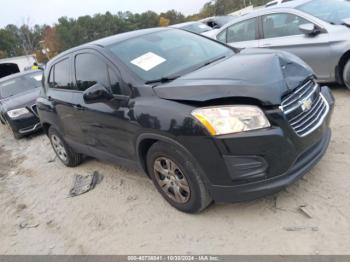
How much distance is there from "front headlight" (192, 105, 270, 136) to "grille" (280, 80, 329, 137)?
218 millimetres

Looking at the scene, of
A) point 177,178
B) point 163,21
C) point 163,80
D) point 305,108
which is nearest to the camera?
point 305,108

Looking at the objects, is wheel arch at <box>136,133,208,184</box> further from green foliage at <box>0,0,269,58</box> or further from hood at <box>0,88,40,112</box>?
green foliage at <box>0,0,269,58</box>

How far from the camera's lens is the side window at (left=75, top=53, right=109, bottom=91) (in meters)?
3.90

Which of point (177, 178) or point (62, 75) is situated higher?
point (62, 75)

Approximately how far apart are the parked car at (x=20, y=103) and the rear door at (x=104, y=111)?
430 centimetres

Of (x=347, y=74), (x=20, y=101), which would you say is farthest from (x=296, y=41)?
(x=20, y=101)

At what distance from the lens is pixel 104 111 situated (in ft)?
12.7

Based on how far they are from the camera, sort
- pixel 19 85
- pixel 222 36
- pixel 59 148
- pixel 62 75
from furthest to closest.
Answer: pixel 19 85 < pixel 222 36 < pixel 59 148 < pixel 62 75

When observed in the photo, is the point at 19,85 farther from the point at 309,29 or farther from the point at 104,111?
the point at 309,29

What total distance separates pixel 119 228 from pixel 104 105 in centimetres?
132

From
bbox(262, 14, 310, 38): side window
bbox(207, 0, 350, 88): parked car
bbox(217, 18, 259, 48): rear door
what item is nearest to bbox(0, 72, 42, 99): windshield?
bbox(217, 18, 259, 48): rear door

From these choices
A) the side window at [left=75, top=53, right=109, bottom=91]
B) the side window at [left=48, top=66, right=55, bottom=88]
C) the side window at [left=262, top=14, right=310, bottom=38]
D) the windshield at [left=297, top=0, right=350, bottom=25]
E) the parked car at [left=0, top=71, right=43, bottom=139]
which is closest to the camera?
the side window at [left=75, top=53, right=109, bottom=91]

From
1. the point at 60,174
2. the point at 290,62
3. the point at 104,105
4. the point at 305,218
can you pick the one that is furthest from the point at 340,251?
the point at 60,174

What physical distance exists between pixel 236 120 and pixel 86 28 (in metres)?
69.4
